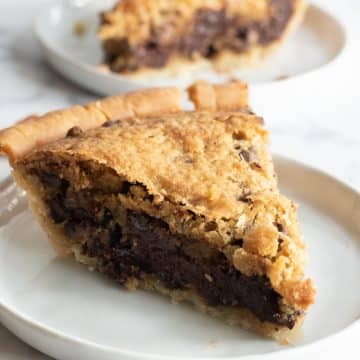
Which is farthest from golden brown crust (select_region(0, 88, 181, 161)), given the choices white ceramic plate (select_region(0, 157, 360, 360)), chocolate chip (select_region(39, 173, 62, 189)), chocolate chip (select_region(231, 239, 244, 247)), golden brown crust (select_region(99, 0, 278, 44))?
golden brown crust (select_region(99, 0, 278, 44))

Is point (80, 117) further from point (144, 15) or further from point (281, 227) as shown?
point (144, 15)

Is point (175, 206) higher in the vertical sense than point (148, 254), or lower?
higher

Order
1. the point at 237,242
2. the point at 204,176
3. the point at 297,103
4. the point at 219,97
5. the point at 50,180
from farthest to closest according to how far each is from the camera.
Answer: the point at 297,103 < the point at 219,97 < the point at 50,180 < the point at 204,176 < the point at 237,242

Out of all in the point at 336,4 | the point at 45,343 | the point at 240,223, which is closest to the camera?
the point at 45,343

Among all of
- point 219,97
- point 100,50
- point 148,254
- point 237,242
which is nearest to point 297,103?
point 219,97

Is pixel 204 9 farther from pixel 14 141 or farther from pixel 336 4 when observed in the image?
pixel 14 141

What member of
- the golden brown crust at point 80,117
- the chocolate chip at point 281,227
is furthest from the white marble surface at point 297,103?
the chocolate chip at point 281,227

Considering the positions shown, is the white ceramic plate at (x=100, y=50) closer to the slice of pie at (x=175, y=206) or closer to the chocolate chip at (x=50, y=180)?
the slice of pie at (x=175, y=206)

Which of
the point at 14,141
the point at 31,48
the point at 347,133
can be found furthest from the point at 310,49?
the point at 14,141
